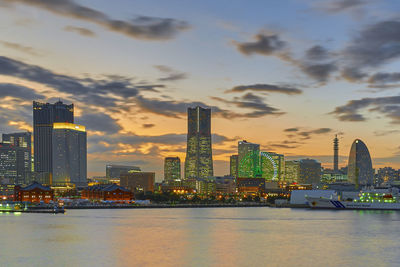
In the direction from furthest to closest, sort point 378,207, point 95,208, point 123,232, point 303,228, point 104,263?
point 95,208 → point 378,207 → point 303,228 → point 123,232 → point 104,263

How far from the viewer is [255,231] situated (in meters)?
89.2

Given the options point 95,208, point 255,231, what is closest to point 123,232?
point 255,231

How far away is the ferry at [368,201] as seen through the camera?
166125 mm

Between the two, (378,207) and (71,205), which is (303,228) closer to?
(378,207)

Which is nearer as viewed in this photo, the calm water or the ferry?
the calm water

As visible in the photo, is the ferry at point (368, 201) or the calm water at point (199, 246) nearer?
the calm water at point (199, 246)

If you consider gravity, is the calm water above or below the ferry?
above

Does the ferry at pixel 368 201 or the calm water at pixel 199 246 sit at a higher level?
the calm water at pixel 199 246

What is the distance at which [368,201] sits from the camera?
170 metres

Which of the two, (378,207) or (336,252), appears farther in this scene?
(378,207)

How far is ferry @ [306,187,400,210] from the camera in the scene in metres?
166

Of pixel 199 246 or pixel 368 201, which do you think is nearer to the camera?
pixel 199 246

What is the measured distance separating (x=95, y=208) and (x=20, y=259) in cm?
13032

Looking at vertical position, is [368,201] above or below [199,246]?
below
